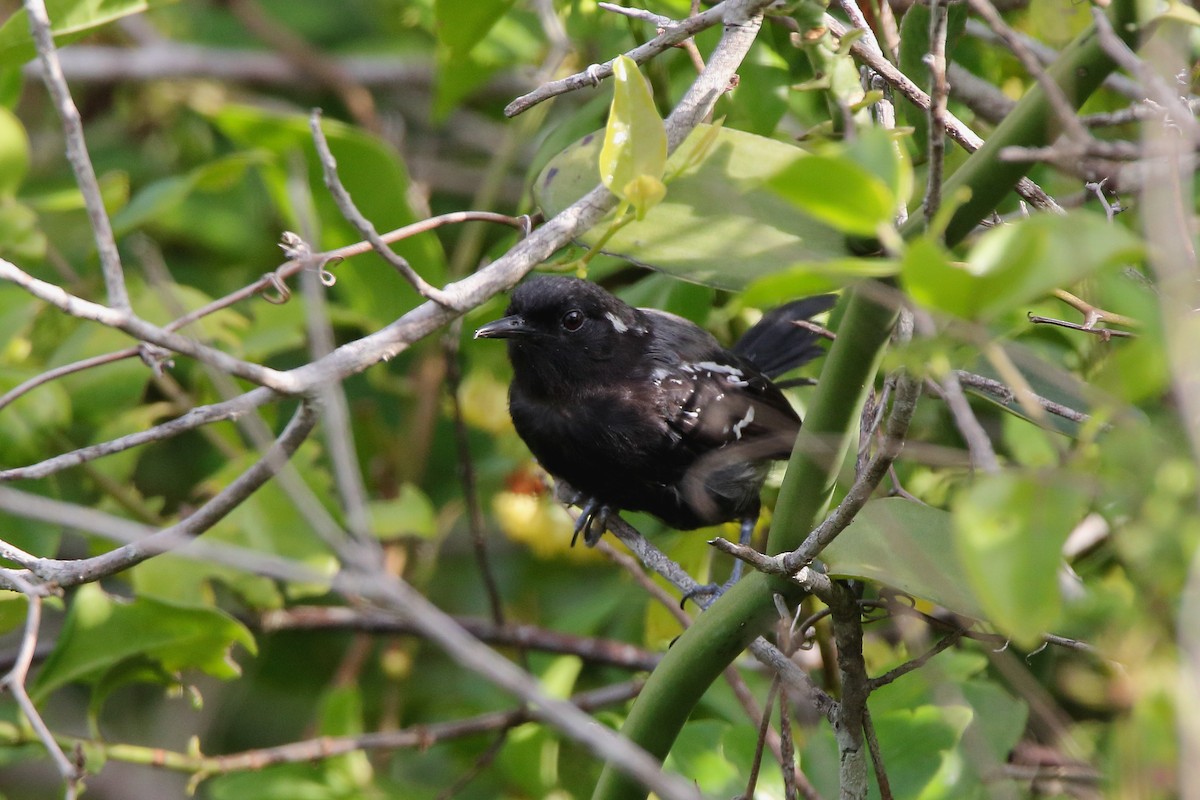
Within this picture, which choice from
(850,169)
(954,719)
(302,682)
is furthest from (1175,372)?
(302,682)

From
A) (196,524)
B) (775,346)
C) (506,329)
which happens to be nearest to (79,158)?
(196,524)

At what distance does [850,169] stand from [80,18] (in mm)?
2372

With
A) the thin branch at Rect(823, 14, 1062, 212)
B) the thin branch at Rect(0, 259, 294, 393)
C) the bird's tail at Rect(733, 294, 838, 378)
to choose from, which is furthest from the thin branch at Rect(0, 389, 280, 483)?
the bird's tail at Rect(733, 294, 838, 378)

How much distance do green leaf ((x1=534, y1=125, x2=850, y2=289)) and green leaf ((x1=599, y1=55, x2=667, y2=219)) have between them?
0.18 m

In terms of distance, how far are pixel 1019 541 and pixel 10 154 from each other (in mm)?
3285

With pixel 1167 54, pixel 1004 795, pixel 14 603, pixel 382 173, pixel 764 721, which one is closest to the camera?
pixel 1167 54

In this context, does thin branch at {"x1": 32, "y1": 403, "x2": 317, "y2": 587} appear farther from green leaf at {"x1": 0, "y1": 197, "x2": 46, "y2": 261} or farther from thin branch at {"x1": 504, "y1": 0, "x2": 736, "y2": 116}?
green leaf at {"x1": 0, "y1": 197, "x2": 46, "y2": 261}

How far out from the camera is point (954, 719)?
2475 mm

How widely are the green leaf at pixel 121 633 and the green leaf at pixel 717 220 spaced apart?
4.45ft

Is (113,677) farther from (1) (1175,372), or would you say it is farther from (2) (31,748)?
(1) (1175,372)

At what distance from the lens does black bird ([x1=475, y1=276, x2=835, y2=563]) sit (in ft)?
12.2

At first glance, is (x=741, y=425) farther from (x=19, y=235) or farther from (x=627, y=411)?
(x=19, y=235)

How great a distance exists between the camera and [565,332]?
3822 millimetres

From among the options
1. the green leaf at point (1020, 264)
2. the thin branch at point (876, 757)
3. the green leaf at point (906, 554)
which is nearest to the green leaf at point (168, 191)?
the green leaf at point (906, 554)
